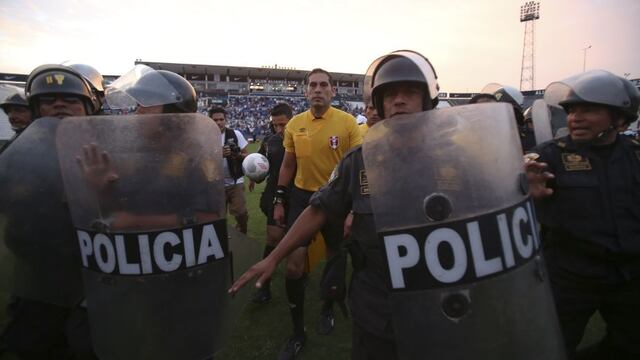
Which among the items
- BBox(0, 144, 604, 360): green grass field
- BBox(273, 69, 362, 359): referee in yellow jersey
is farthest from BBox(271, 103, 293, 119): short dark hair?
Result: BBox(0, 144, 604, 360): green grass field

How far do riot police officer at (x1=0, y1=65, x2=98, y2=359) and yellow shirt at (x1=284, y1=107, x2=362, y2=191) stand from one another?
1967 millimetres

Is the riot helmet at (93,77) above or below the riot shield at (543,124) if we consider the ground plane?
above

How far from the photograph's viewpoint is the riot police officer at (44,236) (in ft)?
6.22

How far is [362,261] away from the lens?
1754mm

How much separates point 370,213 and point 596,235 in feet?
4.96

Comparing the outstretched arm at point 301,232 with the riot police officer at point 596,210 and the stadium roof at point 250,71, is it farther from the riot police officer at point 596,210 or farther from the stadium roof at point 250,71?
the stadium roof at point 250,71

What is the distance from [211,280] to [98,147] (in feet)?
2.30

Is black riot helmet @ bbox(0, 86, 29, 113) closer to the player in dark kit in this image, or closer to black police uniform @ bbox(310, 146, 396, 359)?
the player in dark kit

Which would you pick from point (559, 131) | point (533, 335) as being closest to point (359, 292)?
point (533, 335)

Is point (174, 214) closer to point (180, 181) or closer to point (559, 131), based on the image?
point (180, 181)

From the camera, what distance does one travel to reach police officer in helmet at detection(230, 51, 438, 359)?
166 centimetres

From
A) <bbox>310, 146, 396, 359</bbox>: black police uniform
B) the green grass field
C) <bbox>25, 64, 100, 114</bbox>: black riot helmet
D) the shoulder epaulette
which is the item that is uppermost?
<bbox>25, 64, 100, 114</bbox>: black riot helmet

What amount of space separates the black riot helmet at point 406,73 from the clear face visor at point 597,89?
121 centimetres

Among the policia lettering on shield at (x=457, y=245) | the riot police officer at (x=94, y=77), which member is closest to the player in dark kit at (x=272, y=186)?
the riot police officer at (x=94, y=77)
